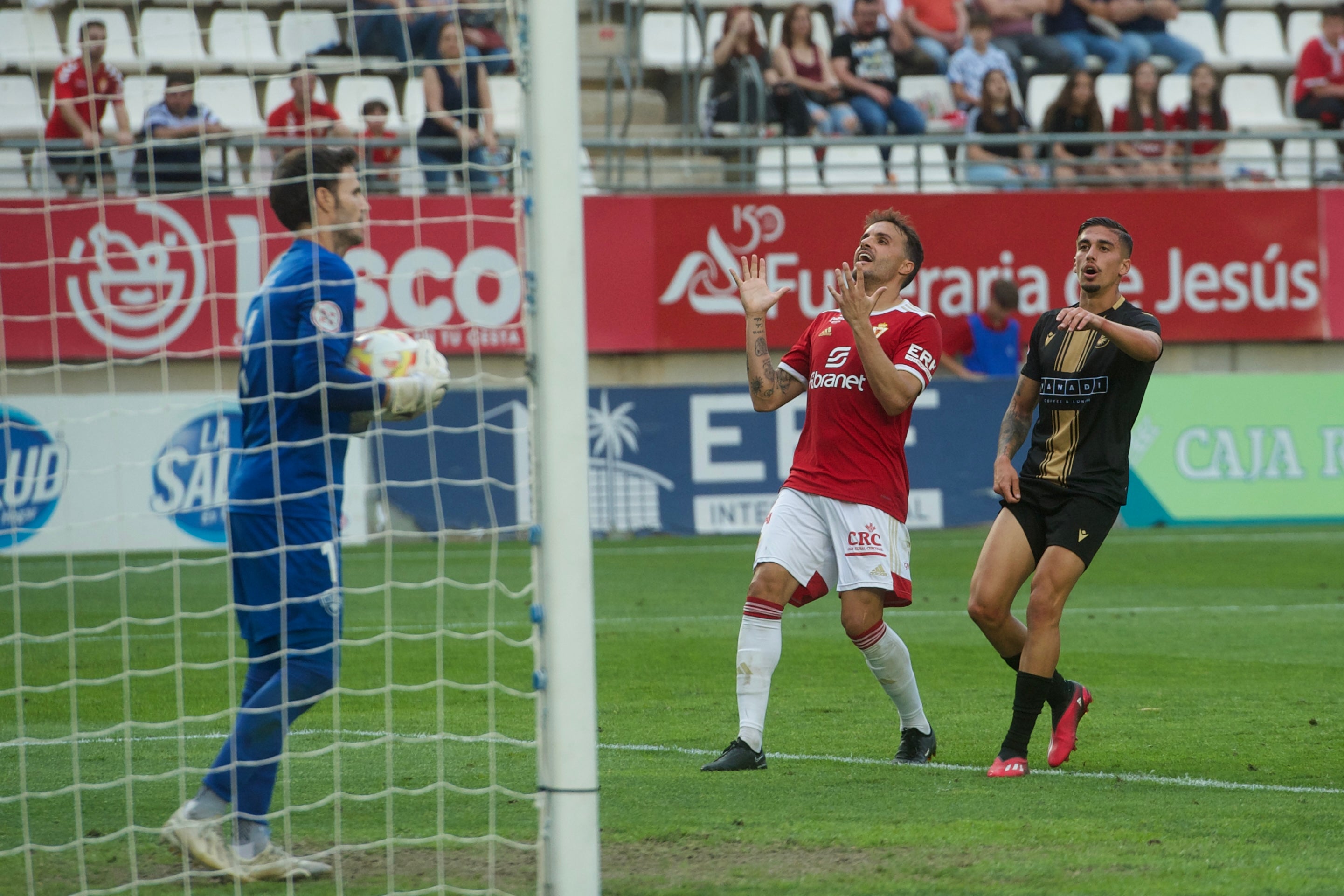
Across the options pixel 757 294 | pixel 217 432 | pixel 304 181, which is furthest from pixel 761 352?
pixel 217 432

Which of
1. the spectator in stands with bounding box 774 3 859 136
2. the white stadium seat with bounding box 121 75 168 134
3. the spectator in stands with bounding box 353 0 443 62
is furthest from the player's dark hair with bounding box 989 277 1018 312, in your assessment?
the white stadium seat with bounding box 121 75 168 134

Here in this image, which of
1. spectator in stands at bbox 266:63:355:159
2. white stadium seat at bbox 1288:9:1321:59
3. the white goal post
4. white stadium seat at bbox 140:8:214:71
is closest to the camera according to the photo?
the white goal post

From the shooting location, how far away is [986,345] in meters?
16.0

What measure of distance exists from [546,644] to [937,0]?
17.5 m

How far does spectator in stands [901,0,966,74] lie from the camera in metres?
19.3

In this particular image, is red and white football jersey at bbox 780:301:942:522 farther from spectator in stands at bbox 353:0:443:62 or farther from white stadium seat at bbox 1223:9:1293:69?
white stadium seat at bbox 1223:9:1293:69

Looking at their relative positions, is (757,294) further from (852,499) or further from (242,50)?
(242,50)

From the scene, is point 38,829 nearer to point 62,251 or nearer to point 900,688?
point 900,688

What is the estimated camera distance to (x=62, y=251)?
14.4 metres

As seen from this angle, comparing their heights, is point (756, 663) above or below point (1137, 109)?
below

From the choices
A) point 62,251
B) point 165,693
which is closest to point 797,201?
point 62,251

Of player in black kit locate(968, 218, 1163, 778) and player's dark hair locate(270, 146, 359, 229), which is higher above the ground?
player's dark hair locate(270, 146, 359, 229)

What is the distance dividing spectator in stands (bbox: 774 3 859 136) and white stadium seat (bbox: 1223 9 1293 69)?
6.30 m

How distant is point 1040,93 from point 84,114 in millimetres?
11382
